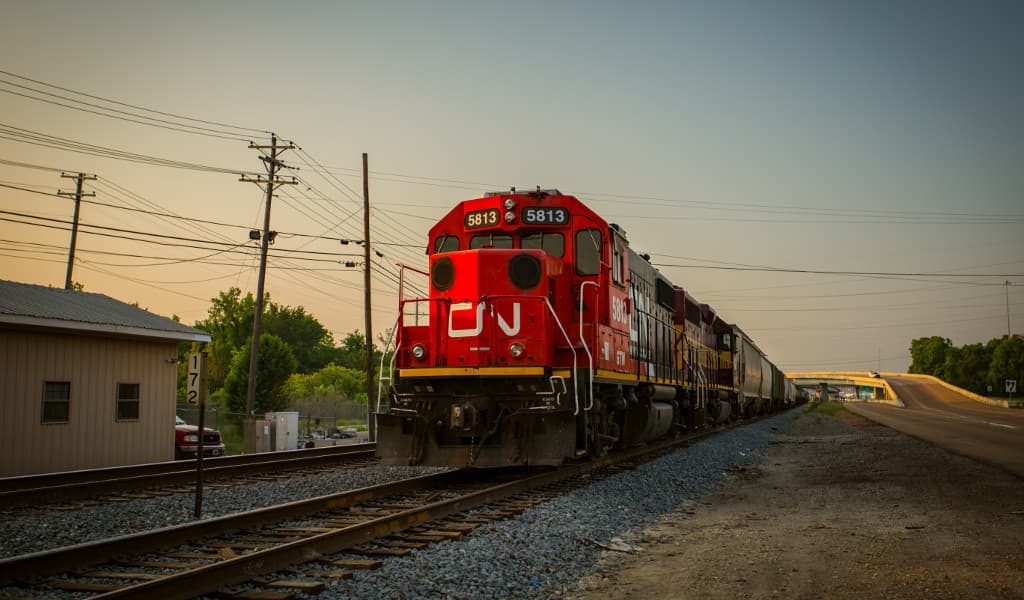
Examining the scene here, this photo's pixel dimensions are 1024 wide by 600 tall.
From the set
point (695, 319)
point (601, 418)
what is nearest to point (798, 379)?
point (695, 319)

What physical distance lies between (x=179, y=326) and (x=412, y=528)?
1292 cm

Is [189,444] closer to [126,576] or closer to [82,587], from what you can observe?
[126,576]

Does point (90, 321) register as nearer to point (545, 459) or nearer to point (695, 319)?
point (545, 459)

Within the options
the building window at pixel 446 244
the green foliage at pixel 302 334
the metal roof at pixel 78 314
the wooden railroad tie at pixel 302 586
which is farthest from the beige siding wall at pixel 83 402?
the green foliage at pixel 302 334

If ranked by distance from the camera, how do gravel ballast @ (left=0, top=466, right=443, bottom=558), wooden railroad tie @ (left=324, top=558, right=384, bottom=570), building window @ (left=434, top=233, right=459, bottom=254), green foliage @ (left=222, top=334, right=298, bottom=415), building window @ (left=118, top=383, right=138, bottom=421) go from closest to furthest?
1. wooden railroad tie @ (left=324, top=558, right=384, bottom=570)
2. gravel ballast @ (left=0, top=466, right=443, bottom=558)
3. building window @ (left=434, top=233, right=459, bottom=254)
4. building window @ (left=118, top=383, right=138, bottom=421)
5. green foliage @ (left=222, top=334, right=298, bottom=415)

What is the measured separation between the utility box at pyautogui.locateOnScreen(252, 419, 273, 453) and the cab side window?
41.1 ft

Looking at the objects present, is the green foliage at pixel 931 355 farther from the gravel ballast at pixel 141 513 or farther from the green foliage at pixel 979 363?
the gravel ballast at pixel 141 513

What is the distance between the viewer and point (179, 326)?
1866 cm

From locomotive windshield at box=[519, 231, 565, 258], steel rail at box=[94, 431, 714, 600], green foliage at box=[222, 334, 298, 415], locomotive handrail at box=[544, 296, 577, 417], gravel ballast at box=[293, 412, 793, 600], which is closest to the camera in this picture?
steel rail at box=[94, 431, 714, 600]

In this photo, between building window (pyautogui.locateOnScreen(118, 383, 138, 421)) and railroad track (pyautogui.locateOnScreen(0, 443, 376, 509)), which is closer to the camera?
railroad track (pyautogui.locateOnScreen(0, 443, 376, 509))

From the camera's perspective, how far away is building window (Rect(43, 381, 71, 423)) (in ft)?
51.8

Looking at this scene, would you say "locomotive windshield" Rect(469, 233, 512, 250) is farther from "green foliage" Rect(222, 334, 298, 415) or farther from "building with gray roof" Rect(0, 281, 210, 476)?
"green foliage" Rect(222, 334, 298, 415)

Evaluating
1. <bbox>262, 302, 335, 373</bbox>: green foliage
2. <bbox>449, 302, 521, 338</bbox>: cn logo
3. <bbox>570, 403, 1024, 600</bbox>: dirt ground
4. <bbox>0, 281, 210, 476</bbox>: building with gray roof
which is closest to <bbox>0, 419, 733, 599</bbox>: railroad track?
<bbox>570, 403, 1024, 600</bbox>: dirt ground

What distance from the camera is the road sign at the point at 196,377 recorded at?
9.10 meters
